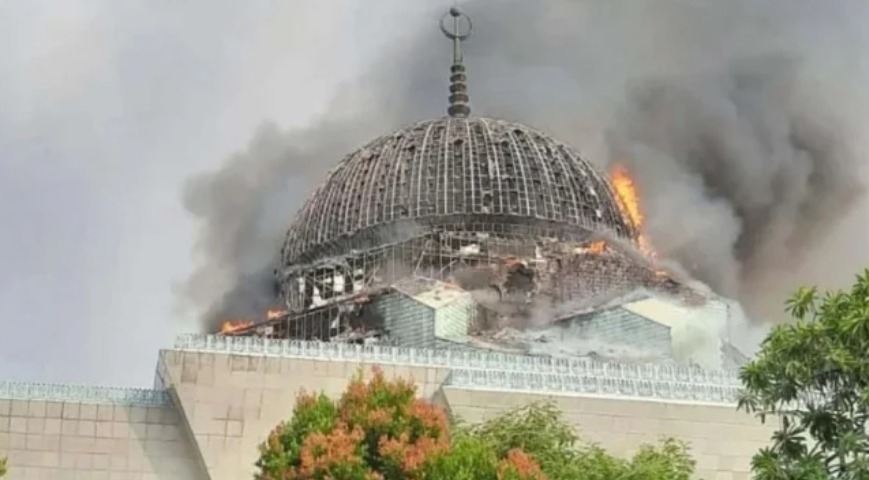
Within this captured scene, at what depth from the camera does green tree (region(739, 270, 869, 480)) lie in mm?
17250

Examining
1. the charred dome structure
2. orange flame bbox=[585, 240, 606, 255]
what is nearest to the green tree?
the charred dome structure

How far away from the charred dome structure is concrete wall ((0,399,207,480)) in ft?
34.0

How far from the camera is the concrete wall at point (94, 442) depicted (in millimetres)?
29641

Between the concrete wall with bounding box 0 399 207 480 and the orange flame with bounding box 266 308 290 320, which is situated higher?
the orange flame with bounding box 266 308 290 320

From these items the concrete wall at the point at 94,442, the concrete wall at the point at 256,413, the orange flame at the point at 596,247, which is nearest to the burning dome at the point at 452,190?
the orange flame at the point at 596,247

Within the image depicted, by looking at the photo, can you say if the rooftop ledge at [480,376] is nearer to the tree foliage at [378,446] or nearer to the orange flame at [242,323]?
the tree foliage at [378,446]

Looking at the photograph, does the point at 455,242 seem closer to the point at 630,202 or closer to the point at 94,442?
the point at 630,202

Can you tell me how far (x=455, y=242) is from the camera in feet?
144

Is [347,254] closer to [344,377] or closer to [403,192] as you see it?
[403,192]

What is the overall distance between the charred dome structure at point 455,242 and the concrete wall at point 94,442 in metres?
10.4

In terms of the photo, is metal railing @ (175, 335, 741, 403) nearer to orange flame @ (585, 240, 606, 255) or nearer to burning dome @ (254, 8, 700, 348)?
burning dome @ (254, 8, 700, 348)

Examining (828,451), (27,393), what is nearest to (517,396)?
(27,393)

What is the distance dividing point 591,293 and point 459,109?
1113 centimetres

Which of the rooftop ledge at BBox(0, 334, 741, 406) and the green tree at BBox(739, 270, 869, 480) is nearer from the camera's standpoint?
the green tree at BBox(739, 270, 869, 480)
